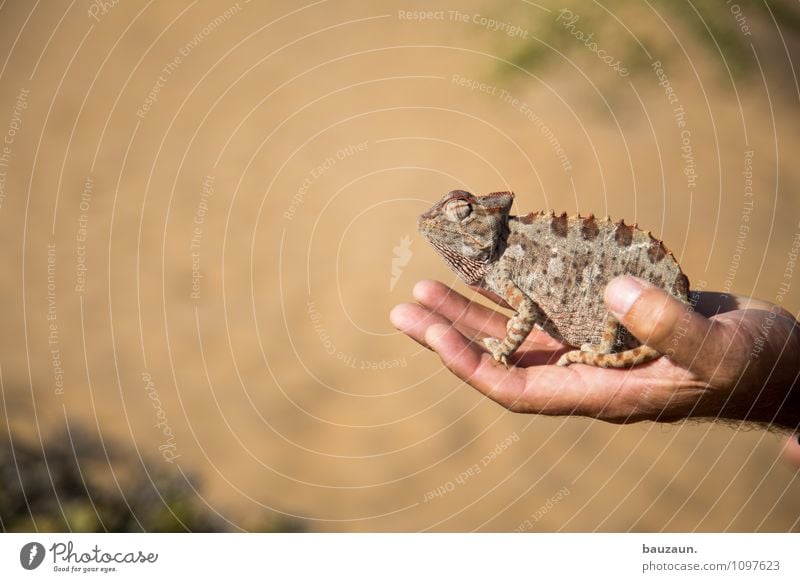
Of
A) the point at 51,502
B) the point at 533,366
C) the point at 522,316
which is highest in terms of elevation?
the point at 522,316

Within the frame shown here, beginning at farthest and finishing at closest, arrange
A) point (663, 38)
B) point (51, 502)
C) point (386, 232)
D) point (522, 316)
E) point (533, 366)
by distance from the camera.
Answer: point (663, 38), point (386, 232), point (51, 502), point (533, 366), point (522, 316)

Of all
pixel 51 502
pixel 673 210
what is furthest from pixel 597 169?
pixel 51 502

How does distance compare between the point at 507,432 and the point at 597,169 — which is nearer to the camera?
the point at 507,432

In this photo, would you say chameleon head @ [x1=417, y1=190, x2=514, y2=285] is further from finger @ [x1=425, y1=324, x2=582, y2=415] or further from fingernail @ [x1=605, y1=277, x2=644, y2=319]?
fingernail @ [x1=605, y1=277, x2=644, y2=319]

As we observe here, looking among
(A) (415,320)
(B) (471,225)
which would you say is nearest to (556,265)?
(B) (471,225)

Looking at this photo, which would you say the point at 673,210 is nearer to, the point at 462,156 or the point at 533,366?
the point at 462,156

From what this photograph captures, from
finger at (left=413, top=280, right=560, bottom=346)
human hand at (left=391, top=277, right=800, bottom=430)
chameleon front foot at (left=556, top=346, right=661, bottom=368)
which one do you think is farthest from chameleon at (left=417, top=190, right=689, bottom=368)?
finger at (left=413, top=280, right=560, bottom=346)

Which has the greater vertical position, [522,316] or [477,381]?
[522,316]
